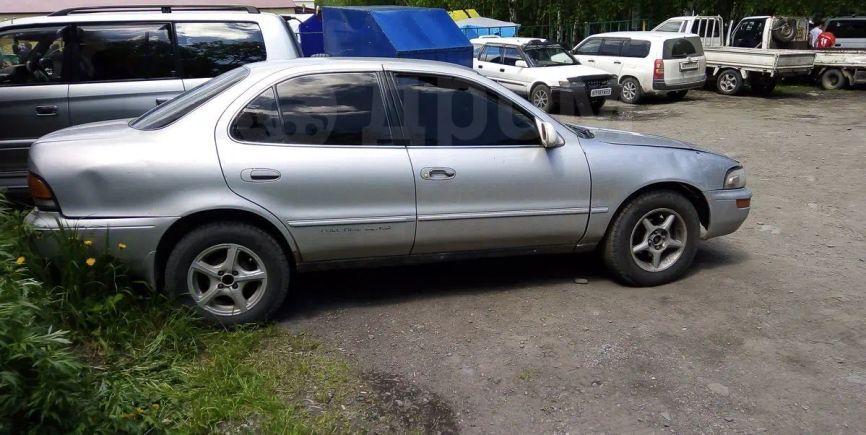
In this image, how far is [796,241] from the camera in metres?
6.08

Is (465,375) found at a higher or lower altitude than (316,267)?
lower

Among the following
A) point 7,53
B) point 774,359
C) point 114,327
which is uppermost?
point 7,53

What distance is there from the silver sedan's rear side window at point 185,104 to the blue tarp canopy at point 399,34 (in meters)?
4.01

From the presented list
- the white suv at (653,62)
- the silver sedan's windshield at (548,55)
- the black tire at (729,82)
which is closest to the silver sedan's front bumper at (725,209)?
the silver sedan's windshield at (548,55)

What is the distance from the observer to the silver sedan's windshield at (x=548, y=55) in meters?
15.7

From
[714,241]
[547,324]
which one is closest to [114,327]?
[547,324]

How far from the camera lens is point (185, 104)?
4438 millimetres

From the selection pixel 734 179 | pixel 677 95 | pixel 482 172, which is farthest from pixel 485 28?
pixel 482 172

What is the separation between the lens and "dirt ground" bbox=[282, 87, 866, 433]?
11.4 feet

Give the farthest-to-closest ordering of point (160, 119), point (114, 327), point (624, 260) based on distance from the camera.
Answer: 1. point (624, 260)
2. point (160, 119)
3. point (114, 327)

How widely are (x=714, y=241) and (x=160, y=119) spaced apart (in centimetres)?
452

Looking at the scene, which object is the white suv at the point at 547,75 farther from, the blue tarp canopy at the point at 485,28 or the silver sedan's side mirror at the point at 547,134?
the silver sedan's side mirror at the point at 547,134

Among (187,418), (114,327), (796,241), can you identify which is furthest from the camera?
(796,241)

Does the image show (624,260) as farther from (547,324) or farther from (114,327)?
(114,327)
